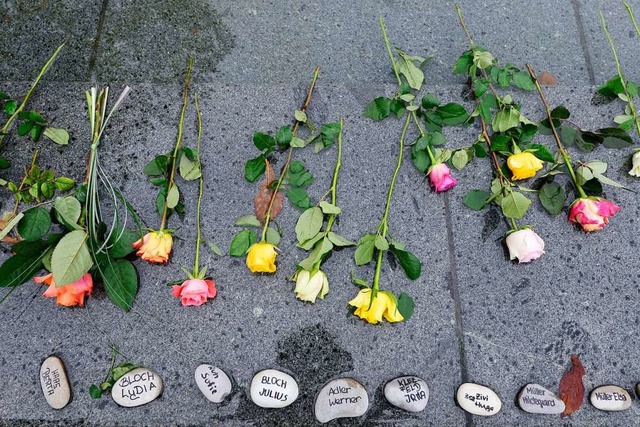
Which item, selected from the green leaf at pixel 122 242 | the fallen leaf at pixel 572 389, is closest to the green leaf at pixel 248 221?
the green leaf at pixel 122 242

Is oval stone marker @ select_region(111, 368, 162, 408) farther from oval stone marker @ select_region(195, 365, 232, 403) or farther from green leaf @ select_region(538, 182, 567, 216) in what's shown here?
green leaf @ select_region(538, 182, 567, 216)

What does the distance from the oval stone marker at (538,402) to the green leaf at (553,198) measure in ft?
1.72

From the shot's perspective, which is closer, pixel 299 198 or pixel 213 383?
pixel 213 383

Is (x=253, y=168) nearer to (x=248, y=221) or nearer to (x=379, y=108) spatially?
(x=248, y=221)

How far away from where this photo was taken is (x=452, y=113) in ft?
5.61

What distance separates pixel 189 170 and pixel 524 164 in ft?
3.27

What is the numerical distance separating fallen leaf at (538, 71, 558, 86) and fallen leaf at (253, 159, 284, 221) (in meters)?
0.98

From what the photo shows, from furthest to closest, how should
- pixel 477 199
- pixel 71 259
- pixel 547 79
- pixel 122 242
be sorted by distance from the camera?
pixel 547 79
pixel 477 199
pixel 122 242
pixel 71 259

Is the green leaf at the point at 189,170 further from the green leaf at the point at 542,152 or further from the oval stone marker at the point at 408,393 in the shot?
the green leaf at the point at 542,152

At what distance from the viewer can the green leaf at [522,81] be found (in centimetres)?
174

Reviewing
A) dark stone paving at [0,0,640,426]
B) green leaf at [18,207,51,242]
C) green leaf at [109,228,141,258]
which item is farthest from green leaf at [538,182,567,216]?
green leaf at [18,207,51,242]

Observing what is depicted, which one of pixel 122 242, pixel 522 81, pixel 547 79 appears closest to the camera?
pixel 122 242

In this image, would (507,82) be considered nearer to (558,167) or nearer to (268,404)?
(558,167)

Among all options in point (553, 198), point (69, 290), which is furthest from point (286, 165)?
point (553, 198)
